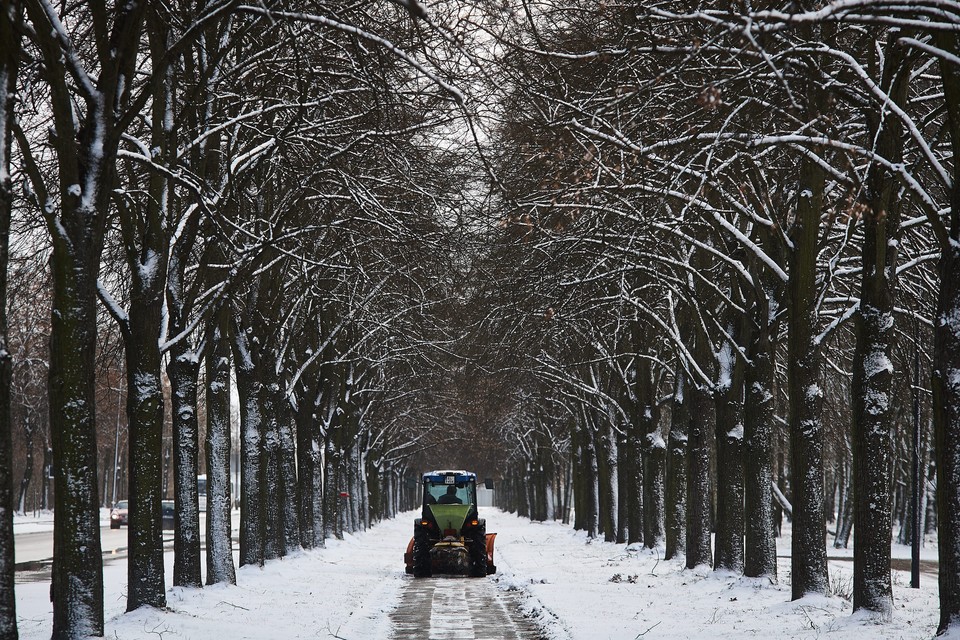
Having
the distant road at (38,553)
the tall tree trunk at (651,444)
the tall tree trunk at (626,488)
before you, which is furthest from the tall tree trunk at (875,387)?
the tall tree trunk at (626,488)

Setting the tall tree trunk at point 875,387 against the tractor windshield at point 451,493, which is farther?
the tractor windshield at point 451,493

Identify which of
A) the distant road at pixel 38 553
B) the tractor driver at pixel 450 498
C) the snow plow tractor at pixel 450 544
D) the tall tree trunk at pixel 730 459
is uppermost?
the tall tree trunk at pixel 730 459

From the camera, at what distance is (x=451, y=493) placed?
2922 cm

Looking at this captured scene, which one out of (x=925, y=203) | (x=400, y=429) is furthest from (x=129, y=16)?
(x=400, y=429)

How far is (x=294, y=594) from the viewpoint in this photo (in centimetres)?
1973

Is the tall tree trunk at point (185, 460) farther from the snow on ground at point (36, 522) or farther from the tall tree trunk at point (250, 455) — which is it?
the snow on ground at point (36, 522)

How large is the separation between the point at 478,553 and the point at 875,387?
1464cm

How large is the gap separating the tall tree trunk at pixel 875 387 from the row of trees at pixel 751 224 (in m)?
0.03

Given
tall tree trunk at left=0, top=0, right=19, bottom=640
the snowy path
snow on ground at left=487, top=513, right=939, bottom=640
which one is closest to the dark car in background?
snow on ground at left=487, top=513, right=939, bottom=640

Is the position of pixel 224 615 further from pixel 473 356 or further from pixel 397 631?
pixel 473 356

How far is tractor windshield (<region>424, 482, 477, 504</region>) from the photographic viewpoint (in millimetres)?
29000

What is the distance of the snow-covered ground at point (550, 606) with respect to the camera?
14.0 metres

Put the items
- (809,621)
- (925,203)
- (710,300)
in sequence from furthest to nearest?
(710,300)
(809,621)
(925,203)

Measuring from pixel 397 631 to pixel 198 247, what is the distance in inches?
324
